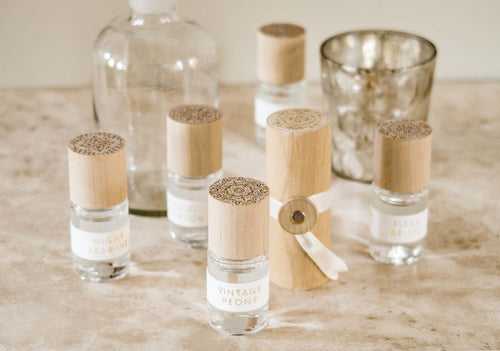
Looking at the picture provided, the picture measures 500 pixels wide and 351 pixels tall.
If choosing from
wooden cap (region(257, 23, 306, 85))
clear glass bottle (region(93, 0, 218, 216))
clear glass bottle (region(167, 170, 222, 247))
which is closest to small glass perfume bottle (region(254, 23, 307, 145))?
wooden cap (region(257, 23, 306, 85))

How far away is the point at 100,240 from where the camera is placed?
2.76 ft

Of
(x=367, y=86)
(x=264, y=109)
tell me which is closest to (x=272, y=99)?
(x=264, y=109)

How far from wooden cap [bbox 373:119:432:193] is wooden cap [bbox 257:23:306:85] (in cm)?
30

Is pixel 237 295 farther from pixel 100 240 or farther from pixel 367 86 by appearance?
pixel 367 86

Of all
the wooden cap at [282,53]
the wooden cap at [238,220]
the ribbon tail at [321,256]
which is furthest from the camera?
the wooden cap at [282,53]

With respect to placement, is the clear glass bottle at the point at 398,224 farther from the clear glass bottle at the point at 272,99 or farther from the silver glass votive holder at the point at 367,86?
the clear glass bottle at the point at 272,99

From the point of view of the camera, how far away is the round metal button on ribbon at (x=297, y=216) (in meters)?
0.82

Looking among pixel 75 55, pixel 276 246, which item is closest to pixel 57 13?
pixel 75 55

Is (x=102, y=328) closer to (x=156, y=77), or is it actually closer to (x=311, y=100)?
(x=156, y=77)

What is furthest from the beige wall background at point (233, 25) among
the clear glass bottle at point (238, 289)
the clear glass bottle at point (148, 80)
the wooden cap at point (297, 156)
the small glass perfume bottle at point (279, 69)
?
the clear glass bottle at point (238, 289)

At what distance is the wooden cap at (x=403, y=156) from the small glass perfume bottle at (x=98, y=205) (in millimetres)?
268

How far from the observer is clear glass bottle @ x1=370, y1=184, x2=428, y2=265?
877 millimetres

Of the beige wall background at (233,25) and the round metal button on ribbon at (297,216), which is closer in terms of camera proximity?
the round metal button on ribbon at (297,216)

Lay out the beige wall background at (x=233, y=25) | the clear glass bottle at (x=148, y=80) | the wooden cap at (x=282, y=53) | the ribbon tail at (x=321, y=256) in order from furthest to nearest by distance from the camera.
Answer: the beige wall background at (x=233, y=25)
the wooden cap at (x=282, y=53)
the clear glass bottle at (x=148, y=80)
the ribbon tail at (x=321, y=256)
